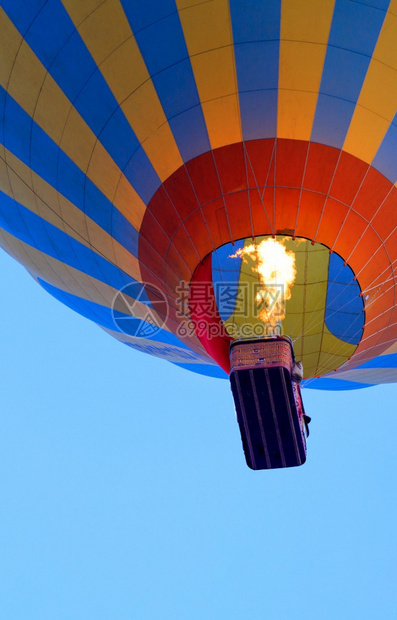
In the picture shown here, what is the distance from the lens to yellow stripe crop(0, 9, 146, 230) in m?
6.39

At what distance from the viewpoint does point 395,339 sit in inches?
297

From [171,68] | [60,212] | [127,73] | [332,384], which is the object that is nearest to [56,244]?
[60,212]

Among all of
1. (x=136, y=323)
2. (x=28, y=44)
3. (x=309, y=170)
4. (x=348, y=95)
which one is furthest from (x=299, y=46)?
(x=136, y=323)

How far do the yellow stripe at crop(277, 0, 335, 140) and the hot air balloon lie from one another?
0.04ft

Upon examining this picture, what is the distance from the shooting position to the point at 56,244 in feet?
26.1

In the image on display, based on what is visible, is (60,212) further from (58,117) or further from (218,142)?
(218,142)

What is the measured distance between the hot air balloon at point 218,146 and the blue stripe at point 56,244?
188mm

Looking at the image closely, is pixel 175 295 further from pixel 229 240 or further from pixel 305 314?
pixel 305 314

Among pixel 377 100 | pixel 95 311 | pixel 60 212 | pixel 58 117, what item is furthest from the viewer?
pixel 95 311

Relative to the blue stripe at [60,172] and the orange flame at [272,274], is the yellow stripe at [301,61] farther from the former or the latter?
the blue stripe at [60,172]

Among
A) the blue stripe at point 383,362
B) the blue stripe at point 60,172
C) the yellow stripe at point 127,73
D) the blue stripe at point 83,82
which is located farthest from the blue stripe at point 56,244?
the blue stripe at point 383,362

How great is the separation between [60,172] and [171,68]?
1.62m

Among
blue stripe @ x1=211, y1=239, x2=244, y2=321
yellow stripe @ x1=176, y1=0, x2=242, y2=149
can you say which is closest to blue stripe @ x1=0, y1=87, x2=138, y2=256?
blue stripe @ x1=211, y1=239, x2=244, y2=321

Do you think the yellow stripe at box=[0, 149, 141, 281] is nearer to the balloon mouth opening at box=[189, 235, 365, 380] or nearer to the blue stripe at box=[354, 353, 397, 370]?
the balloon mouth opening at box=[189, 235, 365, 380]
